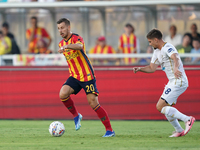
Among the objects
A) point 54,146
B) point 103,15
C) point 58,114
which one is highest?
point 103,15

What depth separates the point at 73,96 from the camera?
A: 9594mm

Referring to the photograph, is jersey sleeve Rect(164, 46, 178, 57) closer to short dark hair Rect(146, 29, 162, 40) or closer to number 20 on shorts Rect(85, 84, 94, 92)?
short dark hair Rect(146, 29, 162, 40)

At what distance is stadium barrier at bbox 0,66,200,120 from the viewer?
951cm

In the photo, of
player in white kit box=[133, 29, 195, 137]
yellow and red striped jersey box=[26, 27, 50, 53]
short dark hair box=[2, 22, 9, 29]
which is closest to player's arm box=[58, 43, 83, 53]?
player in white kit box=[133, 29, 195, 137]

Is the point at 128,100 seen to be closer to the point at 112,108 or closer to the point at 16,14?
the point at 112,108

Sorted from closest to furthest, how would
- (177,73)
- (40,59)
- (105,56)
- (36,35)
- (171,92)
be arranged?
(177,73) < (171,92) < (105,56) < (40,59) < (36,35)

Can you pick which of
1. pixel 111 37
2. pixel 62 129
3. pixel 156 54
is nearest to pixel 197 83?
pixel 111 37

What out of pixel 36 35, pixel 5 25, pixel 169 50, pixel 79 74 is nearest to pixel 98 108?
pixel 79 74

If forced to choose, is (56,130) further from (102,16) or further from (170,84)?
(102,16)

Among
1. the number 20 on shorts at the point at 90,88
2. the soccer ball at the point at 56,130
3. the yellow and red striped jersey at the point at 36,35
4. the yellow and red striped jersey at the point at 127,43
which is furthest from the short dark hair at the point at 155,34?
the yellow and red striped jersey at the point at 36,35

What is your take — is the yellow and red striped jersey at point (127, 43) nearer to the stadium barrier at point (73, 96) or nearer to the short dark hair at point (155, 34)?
the stadium barrier at point (73, 96)

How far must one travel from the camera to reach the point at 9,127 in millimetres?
7762

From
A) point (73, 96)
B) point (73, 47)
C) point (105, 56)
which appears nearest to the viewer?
point (73, 47)

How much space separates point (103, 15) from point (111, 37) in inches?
24.8
